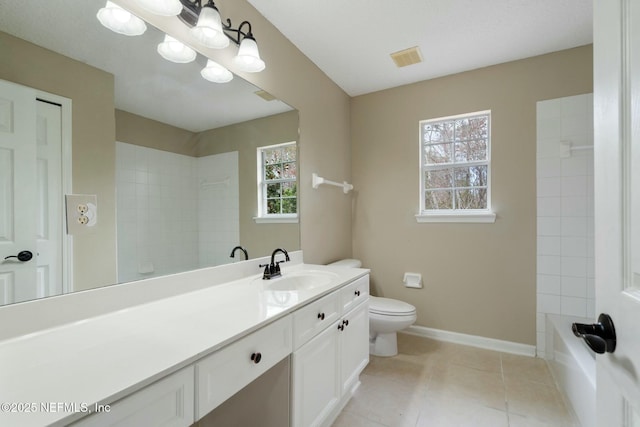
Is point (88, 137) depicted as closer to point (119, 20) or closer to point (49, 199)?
point (49, 199)

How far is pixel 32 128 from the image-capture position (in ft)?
2.94

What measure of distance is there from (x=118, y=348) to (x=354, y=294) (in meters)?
1.23

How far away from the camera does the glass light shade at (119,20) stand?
1062 mm

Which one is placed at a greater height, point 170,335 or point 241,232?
point 241,232

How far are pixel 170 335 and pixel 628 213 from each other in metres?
1.13

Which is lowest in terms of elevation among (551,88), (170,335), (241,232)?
(170,335)

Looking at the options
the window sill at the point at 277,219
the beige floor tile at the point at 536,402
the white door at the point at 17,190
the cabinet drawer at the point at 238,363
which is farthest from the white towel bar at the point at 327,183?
the beige floor tile at the point at 536,402

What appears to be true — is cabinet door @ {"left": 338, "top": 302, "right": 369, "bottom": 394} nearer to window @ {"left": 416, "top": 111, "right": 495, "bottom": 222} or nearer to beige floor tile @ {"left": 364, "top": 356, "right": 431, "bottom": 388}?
beige floor tile @ {"left": 364, "top": 356, "right": 431, "bottom": 388}

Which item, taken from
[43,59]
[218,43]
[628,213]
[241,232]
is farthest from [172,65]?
[628,213]

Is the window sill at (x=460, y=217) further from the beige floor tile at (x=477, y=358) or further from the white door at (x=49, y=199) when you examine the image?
the white door at (x=49, y=199)

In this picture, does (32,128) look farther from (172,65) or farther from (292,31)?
(292,31)

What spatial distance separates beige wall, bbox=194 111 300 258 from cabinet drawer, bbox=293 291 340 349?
0.60m

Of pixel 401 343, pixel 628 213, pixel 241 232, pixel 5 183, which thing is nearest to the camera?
pixel 628 213

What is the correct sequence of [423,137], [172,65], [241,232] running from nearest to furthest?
[172,65]
[241,232]
[423,137]
